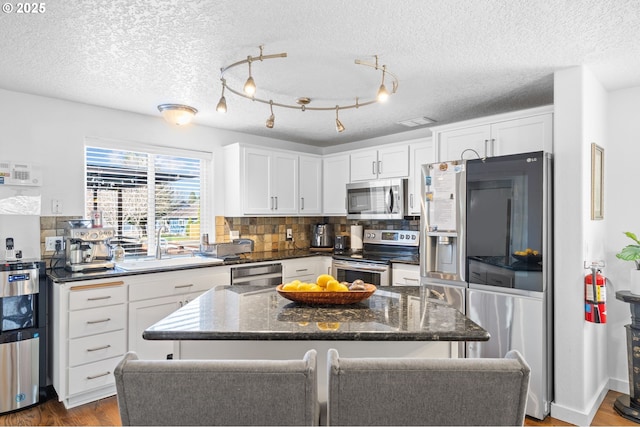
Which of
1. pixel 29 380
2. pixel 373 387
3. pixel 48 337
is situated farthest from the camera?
pixel 48 337

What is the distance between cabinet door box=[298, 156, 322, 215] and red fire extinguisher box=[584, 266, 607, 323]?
9.86ft

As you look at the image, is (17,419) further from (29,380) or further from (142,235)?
(142,235)

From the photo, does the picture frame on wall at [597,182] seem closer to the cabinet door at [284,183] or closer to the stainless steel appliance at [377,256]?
the stainless steel appliance at [377,256]

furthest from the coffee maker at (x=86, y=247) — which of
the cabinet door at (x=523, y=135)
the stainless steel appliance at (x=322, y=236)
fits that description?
the cabinet door at (x=523, y=135)

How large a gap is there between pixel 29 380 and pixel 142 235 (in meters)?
1.48

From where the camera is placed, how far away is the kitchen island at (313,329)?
4.58ft

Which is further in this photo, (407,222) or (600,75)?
(407,222)

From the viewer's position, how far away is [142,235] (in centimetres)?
380

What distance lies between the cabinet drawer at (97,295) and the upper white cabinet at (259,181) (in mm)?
1492

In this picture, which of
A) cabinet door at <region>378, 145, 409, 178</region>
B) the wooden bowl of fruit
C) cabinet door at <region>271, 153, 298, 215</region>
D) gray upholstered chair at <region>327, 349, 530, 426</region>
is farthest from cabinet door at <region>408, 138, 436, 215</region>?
gray upholstered chair at <region>327, 349, 530, 426</region>

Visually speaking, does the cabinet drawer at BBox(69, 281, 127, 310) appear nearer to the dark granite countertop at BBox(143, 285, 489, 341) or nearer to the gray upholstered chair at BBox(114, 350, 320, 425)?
the dark granite countertop at BBox(143, 285, 489, 341)

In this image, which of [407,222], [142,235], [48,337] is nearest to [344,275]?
[407,222]

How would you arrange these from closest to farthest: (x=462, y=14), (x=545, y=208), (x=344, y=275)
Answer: (x=462, y=14) → (x=545, y=208) → (x=344, y=275)

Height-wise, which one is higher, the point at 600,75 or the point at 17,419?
the point at 600,75
